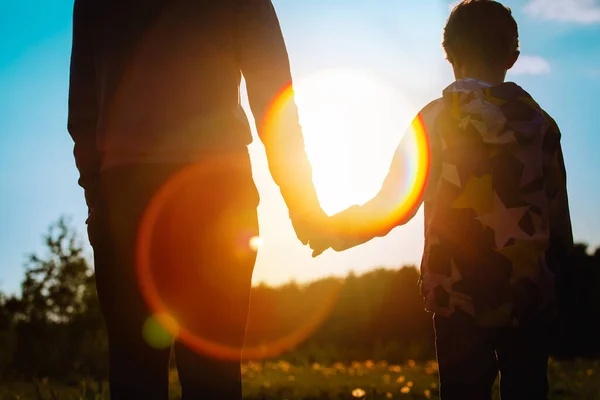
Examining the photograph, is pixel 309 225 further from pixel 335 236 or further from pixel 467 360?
pixel 467 360

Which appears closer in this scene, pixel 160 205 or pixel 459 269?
pixel 160 205

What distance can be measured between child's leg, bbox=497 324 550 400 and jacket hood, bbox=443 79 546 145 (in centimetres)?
73

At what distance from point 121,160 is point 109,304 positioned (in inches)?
18.1

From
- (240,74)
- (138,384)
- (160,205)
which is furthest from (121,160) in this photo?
(138,384)

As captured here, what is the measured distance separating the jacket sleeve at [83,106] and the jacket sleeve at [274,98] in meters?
0.56

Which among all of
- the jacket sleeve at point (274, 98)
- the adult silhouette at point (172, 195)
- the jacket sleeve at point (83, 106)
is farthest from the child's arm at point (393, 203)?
the jacket sleeve at point (83, 106)

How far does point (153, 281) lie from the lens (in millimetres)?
2062

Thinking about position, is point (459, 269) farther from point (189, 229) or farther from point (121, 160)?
point (121, 160)

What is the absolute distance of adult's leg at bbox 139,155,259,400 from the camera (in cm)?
205

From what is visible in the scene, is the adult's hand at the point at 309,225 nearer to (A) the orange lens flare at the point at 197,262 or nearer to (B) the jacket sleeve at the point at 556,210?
(A) the orange lens flare at the point at 197,262

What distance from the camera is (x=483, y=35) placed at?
2.83 m

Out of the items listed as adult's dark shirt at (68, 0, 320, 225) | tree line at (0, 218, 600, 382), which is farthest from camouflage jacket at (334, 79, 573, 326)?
tree line at (0, 218, 600, 382)

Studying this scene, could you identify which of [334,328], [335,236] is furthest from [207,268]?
[334,328]

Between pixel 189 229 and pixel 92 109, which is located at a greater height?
pixel 92 109
